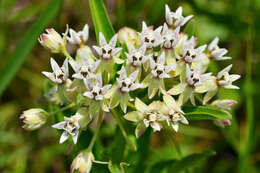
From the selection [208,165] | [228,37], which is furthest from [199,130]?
[228,37]

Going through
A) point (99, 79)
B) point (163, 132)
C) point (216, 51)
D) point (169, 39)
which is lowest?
point (163, 132)

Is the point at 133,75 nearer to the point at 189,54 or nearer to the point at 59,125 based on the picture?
the point at 189,54

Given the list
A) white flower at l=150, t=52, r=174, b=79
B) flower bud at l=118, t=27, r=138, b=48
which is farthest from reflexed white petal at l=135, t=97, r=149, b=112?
flower bud at l=118, t=27, r=138, b=48

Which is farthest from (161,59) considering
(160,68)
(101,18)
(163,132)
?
(163,132)

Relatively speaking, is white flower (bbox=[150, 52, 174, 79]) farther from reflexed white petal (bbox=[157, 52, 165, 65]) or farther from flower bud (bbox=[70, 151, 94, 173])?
flower bud (bbox=[70, 151, 94, 173])

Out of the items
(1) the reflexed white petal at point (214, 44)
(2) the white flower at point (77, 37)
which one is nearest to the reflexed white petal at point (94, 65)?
(2) the white flower at point (77, 37)

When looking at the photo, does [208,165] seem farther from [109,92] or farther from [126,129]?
[109,92]

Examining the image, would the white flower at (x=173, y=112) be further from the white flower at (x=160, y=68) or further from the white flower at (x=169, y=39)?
the white flower at (x=169, y=39)
